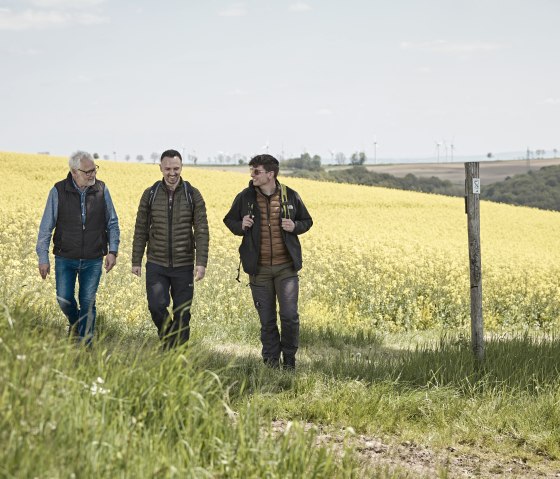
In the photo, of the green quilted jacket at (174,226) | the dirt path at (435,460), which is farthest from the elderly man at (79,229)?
the dirt path at (435,460)

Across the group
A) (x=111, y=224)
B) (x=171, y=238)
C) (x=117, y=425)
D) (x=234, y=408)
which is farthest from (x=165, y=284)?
(x=117, y=425)

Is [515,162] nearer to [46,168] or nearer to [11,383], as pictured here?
[46,168]

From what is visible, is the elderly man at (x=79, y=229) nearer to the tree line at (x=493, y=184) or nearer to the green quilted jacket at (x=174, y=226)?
the green quilted jacket at (x=174, y=226)

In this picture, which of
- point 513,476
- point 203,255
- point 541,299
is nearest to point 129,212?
point 541,299

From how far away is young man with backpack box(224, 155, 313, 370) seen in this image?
7.51m

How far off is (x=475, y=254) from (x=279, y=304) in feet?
7.72

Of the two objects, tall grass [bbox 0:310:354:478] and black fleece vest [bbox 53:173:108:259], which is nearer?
tall grass [bbox 0:310:354:478]

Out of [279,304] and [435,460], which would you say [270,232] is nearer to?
[279,304]

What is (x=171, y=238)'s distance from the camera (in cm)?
755

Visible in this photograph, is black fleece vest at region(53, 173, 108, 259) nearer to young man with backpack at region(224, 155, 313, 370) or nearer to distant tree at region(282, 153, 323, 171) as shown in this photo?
young man with backpack at region(224, 155, 313, 370)

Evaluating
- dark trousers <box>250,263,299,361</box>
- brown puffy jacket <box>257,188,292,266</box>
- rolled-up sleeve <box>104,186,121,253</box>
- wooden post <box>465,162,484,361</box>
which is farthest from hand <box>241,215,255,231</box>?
wooden post <box>465,162,484,361</box>

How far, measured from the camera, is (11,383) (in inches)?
139

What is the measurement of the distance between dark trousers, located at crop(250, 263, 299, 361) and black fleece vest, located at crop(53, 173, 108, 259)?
155cm

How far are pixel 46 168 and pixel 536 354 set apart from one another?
35.1 metres
